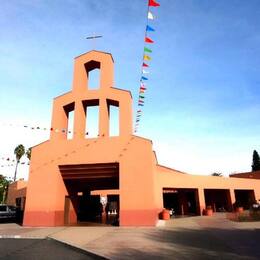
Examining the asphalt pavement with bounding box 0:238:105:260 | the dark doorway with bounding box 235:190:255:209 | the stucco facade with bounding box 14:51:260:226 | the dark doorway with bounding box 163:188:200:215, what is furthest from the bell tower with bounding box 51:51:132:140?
the dark doorway with bounding box 235:190:255:209

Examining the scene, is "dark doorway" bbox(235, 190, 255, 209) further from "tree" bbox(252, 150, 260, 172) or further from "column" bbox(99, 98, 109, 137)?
"column" bbox(99, 98, 109, 137)

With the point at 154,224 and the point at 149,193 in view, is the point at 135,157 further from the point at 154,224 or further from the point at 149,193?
the point at 154,224

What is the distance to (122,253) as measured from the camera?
31.3 feet

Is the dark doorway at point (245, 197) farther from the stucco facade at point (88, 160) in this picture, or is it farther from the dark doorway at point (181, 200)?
the stucco facade at point (88, 160)

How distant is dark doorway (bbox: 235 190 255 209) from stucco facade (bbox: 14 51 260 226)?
2568cm

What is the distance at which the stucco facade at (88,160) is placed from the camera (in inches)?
774

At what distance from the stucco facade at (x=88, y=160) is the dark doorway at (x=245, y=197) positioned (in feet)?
84.2

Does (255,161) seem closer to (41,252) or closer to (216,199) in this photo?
(216,199)

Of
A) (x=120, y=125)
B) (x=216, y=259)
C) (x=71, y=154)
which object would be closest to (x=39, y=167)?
(x=71, y=154)

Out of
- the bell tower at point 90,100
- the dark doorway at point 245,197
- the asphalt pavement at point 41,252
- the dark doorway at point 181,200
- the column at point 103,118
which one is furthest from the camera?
the dark doorway at point 245,197

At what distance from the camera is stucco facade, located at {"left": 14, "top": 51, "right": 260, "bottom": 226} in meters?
19.7

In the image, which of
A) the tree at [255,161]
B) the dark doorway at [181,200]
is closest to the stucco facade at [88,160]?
the dark doorway at [181,200]

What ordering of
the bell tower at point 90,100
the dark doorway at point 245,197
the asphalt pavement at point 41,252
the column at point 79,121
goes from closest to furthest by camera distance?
the asphalt pavement at point 41,252 < the bell tower at point 90,100 < the column at point 79,121 < the dark doorway at point 245,197

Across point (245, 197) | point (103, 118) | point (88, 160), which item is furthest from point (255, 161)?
point (88, 160)
